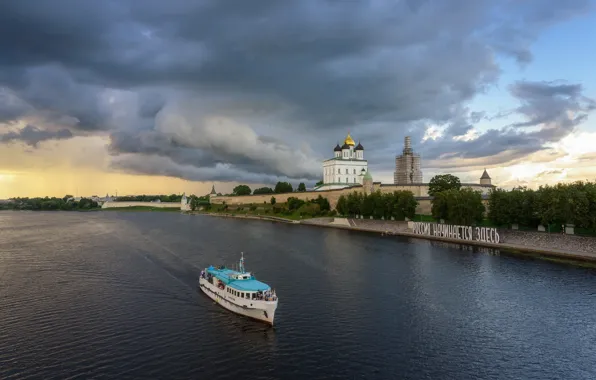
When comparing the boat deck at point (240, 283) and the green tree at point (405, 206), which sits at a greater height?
the green tree at point (405, 206)

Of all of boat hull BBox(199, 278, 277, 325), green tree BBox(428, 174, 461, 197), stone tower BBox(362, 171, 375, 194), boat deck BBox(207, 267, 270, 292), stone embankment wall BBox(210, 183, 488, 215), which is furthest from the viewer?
stone tower BBox(362, 171, 375, 194)

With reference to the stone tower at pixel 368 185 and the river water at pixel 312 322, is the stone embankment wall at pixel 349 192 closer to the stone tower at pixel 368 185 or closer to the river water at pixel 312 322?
the stone tower at pixel 368 185

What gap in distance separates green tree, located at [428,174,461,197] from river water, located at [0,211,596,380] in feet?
165

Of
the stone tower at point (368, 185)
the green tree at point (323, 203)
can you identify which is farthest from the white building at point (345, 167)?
A: the stone tower at point (368, 185)

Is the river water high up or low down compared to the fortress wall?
down

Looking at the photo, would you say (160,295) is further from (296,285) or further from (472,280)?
(472,280)

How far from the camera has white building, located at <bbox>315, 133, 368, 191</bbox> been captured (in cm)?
14700

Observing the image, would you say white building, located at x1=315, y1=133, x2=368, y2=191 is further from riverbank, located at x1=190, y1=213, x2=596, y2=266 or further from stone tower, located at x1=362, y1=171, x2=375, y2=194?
riverbank, located at x1=190, y1=213, x2=596, y2=266

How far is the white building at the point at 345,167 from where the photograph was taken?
147 m

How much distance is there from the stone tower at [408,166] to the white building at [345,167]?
39.3ft

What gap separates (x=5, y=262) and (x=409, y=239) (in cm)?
5987

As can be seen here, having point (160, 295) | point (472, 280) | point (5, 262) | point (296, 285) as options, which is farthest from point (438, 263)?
point (5, 262)

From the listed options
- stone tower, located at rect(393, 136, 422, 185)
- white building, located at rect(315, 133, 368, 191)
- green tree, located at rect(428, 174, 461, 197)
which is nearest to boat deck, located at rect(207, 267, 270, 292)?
green tree, located at rect(428, 174, 461, 197)

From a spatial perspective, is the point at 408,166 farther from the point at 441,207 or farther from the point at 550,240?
the point at 550,240
